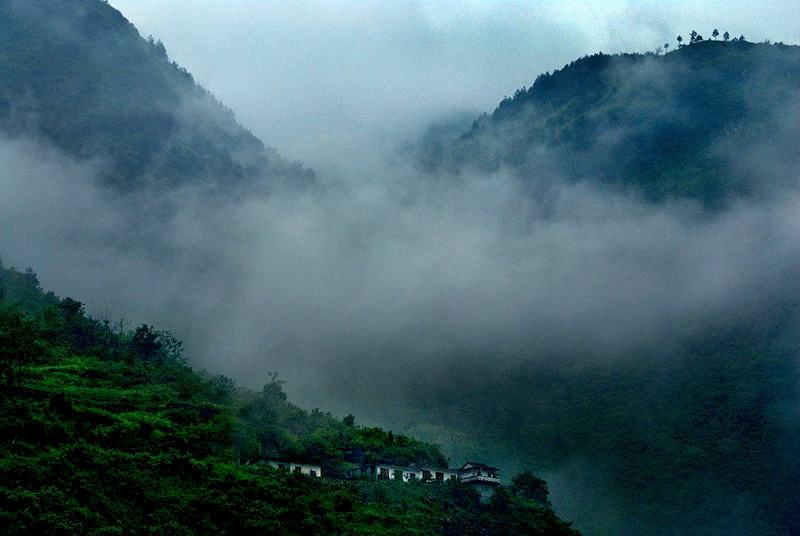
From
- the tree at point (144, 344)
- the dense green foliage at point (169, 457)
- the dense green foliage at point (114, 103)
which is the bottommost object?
the dense green foliage at point (169, 457)

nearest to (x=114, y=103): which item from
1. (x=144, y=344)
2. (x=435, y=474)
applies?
(x=144, y=344)

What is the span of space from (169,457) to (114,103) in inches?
4806

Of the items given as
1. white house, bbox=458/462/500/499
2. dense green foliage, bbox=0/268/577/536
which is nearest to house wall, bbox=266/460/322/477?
dense green foliage, bbox=0/268/577/536

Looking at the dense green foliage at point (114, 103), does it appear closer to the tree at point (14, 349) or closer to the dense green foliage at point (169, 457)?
the dense green foliage at point (169, 457)

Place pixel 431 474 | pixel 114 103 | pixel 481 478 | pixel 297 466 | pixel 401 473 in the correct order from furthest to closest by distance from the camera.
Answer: pixel 114 103 < pixel 431 474 < pixel 481 478 < pixel 401 473 < pixel 297 466

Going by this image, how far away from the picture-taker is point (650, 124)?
504ft

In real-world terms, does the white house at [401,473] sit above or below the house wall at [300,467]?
above

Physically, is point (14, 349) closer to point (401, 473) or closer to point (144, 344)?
point (144, 344)

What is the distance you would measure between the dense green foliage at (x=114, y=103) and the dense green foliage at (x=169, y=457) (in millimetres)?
80982

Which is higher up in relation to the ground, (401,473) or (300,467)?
(401,473)

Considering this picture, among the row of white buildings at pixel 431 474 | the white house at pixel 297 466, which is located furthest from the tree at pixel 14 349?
the row of white buildings at pixel 431 474

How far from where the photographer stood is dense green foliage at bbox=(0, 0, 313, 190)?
138000 millimetres

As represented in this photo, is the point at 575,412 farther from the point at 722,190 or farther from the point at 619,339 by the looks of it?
the point at 722,190

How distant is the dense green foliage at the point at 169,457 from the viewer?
120 ft
